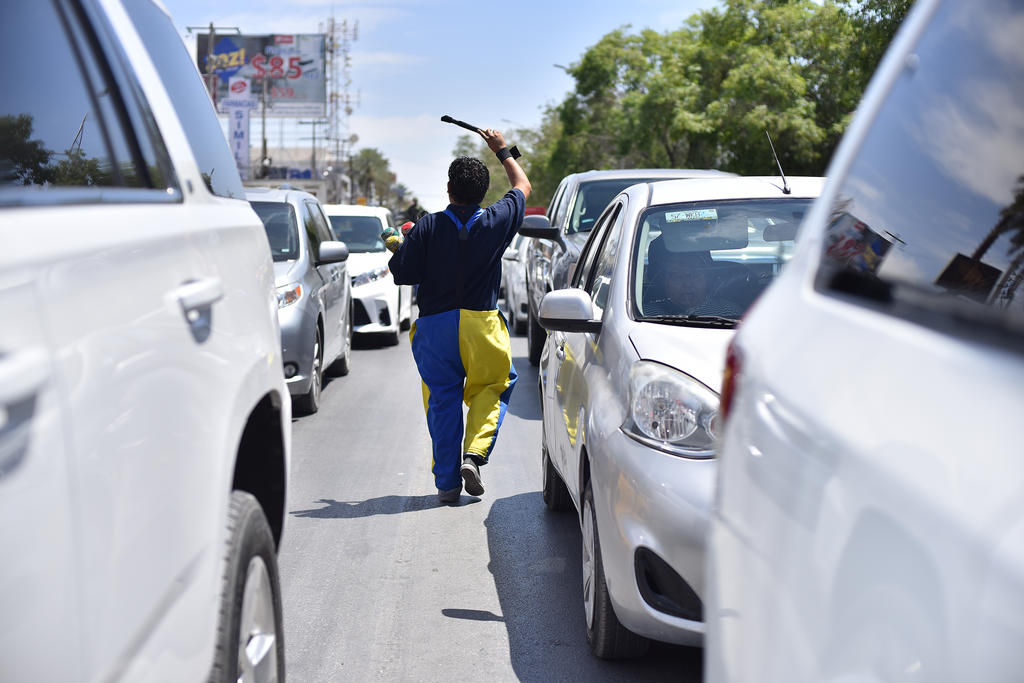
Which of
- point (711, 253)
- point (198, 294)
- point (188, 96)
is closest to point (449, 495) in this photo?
point (711, 253)

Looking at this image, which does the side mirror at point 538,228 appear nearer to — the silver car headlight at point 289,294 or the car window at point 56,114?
the silver car headlight at point 289,294

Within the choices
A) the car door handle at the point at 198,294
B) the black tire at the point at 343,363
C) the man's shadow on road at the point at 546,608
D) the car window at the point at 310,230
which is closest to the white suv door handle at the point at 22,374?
the car door handle at the point at 198,294

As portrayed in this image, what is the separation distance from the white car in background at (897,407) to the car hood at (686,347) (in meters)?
1.56

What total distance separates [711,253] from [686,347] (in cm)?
115

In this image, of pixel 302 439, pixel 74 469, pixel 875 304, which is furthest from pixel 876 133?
pixel 302 439

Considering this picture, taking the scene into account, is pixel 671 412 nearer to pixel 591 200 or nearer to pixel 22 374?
pixel 22 374

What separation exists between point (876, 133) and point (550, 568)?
11.6 ft

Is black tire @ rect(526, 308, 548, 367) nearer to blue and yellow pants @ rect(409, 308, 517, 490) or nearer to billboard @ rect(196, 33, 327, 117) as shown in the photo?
blue and yellow pants @ rect(409, 308, 517, 490)

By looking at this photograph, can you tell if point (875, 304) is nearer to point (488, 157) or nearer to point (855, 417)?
point (855, 417)

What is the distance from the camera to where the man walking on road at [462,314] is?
6.21 metres

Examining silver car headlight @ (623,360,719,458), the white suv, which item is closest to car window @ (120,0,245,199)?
the white suv

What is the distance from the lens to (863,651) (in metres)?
1.40

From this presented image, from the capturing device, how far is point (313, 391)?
30.5 ft

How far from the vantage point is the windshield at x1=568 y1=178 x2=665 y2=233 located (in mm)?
10898
